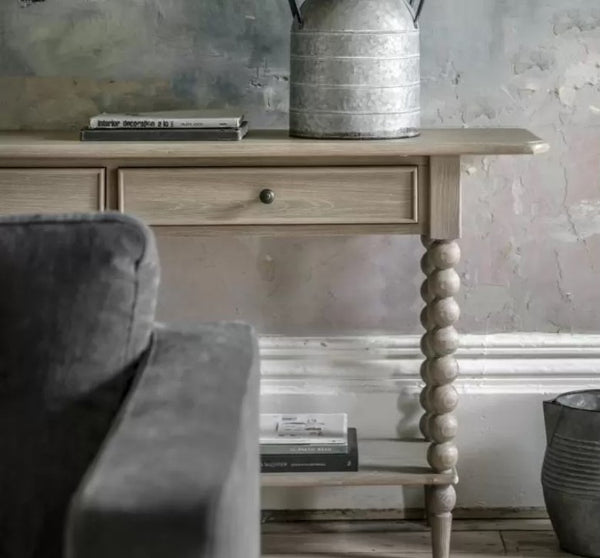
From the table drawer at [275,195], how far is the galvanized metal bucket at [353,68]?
108mm

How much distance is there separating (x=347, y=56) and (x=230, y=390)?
1.13 meters

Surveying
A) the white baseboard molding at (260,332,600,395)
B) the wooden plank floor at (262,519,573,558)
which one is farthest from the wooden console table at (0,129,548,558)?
the wooden plank floor at (262,519,573,558)

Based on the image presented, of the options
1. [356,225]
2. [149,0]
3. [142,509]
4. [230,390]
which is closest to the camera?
[142,509]

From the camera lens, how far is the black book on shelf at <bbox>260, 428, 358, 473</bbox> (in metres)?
2.48

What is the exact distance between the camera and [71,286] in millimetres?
1446

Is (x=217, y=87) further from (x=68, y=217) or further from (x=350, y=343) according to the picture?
(x=68, y=217)

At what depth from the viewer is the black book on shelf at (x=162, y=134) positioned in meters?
2.33

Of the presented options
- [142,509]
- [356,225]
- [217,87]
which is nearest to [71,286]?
[142,509]

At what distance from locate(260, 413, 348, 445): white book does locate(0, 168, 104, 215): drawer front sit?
60cm

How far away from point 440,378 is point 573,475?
12.9 inches

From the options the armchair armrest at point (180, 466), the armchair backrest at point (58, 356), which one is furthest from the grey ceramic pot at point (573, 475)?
the armchair backrest at point (58, 356)

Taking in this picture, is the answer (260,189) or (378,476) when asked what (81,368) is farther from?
(378,476)

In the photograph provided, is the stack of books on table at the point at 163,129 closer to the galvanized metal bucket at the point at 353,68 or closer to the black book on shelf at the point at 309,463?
the galvanized metal bucket at the point at 353,68

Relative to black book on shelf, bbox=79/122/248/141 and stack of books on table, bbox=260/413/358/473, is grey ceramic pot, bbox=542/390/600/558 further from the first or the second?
black book on shelf, bbox=79/122/248/141
